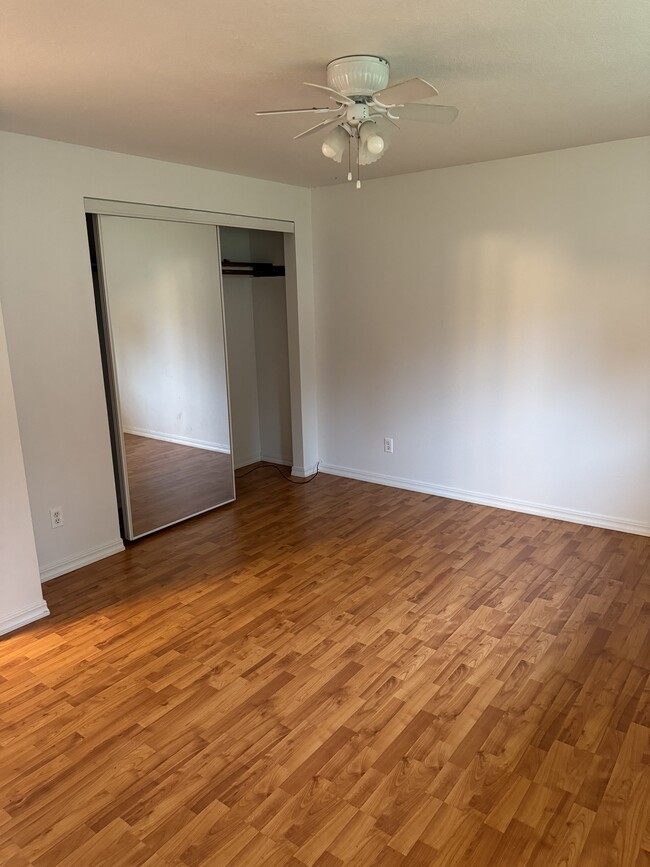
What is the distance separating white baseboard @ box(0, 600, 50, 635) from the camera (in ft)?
9.57

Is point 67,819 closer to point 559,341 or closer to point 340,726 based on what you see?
point 340,726

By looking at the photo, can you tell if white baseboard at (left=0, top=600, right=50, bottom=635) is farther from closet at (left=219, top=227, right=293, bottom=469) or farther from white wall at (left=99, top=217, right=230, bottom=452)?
closet at (left=219, top=227, right=293, bottom=469)

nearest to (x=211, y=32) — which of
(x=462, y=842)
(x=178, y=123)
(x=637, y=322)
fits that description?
(x=178, y=123)

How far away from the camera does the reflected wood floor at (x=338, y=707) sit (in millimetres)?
1811

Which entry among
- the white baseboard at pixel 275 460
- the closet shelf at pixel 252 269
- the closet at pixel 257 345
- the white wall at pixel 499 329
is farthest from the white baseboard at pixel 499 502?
the closet shelf at pixel 252 269

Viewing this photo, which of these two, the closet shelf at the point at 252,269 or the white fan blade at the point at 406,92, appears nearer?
the white fan blade at the point at 406,92

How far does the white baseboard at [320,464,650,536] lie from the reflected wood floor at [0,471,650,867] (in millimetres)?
131

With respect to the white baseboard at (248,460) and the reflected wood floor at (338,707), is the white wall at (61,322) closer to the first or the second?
the reflected wood floor at (338,707)

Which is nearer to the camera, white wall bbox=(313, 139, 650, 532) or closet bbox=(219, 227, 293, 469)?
white wall bbox=(313, 139, 650, 532)

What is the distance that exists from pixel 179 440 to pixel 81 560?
104cm

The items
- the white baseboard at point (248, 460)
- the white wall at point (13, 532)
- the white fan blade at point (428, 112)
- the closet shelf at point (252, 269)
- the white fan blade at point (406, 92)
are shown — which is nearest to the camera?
the white fan blade at point (406, 92)

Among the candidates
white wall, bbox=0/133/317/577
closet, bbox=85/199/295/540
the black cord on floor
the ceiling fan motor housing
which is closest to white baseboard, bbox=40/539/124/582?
white wall, bbox=0/133/317/577

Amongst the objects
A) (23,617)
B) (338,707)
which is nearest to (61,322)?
(23,617)

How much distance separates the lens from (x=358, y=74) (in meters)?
2.15
